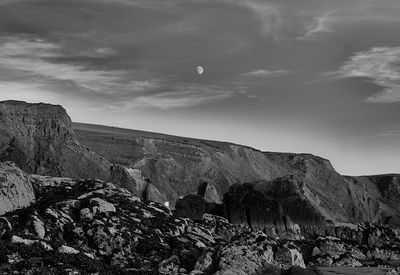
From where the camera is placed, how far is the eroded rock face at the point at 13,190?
70.8 metres

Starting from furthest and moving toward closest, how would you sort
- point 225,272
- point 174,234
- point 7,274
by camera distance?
point 174,234 < point 225,272 < point 7,274

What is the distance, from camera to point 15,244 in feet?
183

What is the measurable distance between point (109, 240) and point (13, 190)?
46.8 ft

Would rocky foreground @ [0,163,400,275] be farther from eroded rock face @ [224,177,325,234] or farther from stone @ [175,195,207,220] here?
stone @ [175,195,207,220]

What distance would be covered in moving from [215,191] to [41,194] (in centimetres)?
10096

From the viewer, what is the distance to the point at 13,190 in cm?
7331

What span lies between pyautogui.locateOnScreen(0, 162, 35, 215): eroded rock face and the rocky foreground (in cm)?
12

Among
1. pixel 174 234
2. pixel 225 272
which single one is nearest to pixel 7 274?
pixel 225 272

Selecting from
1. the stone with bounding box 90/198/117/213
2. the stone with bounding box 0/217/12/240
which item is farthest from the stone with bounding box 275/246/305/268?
the stone with bounding box 0/217/12/240

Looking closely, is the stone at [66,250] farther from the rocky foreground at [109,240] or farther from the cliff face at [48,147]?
the cliff face at [48,147]

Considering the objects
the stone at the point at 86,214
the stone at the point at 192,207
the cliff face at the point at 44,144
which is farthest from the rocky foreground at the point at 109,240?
the stone at the point at 192,207

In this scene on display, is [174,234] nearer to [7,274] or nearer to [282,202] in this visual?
[7,274]

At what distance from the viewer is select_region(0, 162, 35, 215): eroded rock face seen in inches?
2788

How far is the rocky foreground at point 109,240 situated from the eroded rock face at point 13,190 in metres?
0.12
